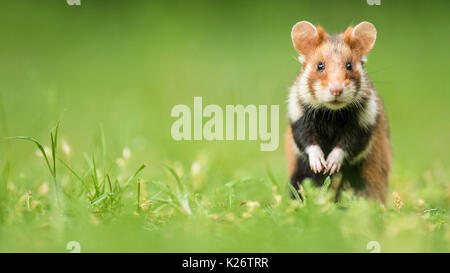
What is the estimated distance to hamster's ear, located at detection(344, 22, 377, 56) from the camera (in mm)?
5527

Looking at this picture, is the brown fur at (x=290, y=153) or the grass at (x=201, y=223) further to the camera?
the brown fur at (x=290, y=153)

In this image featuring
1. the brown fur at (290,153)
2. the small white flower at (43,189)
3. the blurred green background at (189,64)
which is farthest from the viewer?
the blurred green background at (189,64)

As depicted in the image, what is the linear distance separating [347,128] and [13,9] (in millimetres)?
9282

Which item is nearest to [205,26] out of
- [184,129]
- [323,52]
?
[184,129]

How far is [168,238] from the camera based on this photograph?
4211mm

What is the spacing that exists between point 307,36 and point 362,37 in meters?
0.51

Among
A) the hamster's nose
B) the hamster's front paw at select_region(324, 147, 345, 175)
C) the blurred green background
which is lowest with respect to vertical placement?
the hamster's front paw at select_region(324, 147, 345, 175)

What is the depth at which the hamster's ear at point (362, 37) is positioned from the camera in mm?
5527

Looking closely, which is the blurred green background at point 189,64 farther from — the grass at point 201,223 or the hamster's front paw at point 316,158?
the grass at point 201,223

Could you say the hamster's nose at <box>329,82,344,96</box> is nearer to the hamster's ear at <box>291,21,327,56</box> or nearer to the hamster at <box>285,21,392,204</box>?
the hamster at <box>285,21,392,204</box>

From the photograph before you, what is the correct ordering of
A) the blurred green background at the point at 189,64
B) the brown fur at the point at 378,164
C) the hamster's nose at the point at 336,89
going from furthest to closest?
the blurred green background at the point at 189,64
the brown fur at the point at 378,164
the hamster's nose at the point at 336,89

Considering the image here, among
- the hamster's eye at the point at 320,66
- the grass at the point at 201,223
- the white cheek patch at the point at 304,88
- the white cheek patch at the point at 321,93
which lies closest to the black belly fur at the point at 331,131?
the white cheek patch at the point at 304,88

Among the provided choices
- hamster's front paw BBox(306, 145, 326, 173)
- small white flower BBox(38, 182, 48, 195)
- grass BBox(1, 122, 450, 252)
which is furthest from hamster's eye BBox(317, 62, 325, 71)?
small white flower BBox(38, 182, 48, 195)

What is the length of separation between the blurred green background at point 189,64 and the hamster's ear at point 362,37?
8.28ft
